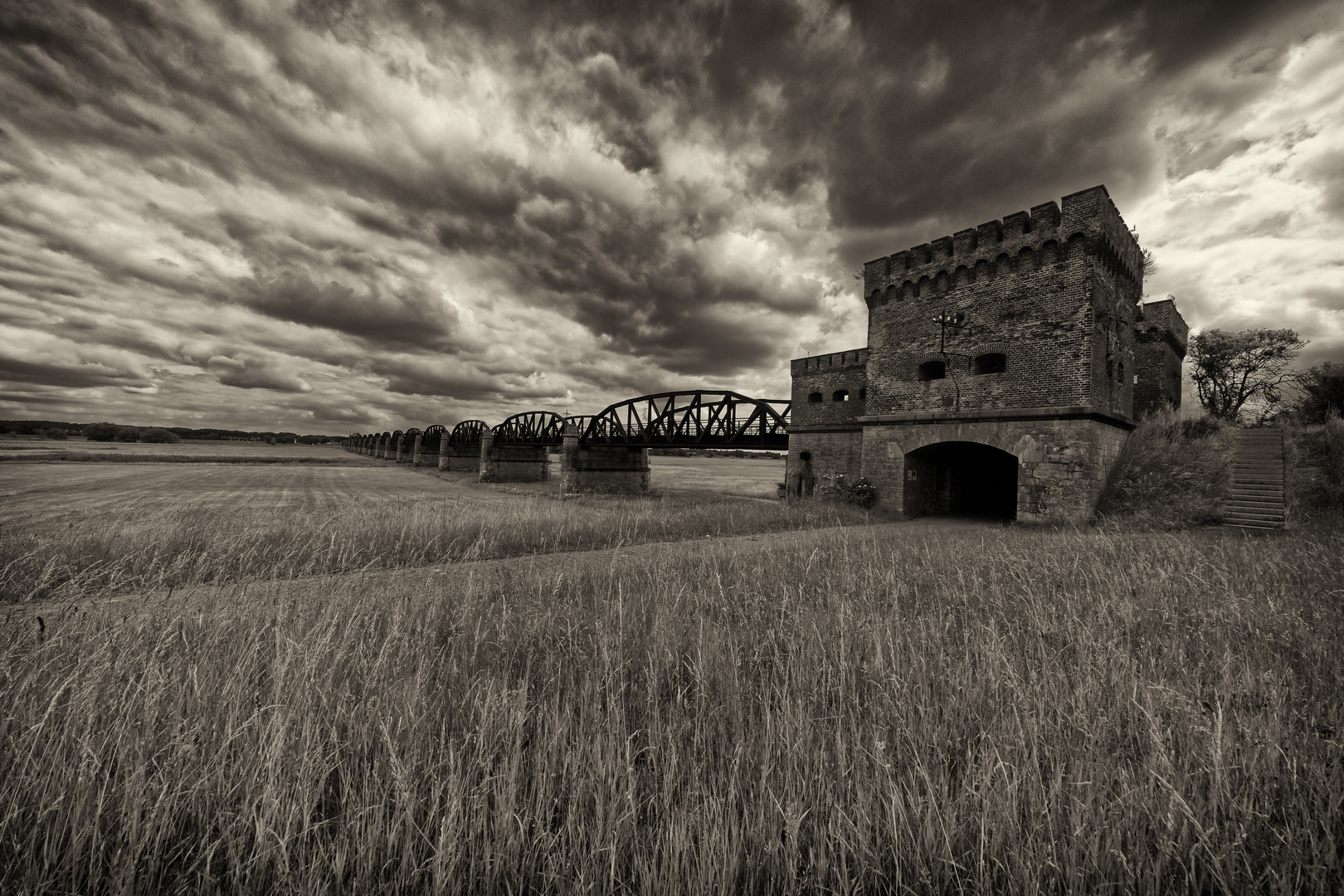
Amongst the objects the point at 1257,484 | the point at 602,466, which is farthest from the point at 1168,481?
the point at 602,466

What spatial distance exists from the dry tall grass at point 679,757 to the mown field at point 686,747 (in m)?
0.02

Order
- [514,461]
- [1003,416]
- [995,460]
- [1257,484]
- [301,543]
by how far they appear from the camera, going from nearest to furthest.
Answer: [301,543]
[1257,484]
[1003,416]
[995,460]
[514,461]

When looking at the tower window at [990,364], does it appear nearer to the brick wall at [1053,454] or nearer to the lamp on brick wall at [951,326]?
the lamp on brick wall at [951,326]

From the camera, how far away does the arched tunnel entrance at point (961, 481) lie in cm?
1736

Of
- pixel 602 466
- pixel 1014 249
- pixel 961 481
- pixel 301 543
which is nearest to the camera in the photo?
pixel 301 543

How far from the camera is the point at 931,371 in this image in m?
17.2

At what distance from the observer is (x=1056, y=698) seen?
2.74 meters

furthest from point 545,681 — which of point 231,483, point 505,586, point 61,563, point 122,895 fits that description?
point 231,483

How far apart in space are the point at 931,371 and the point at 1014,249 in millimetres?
4308

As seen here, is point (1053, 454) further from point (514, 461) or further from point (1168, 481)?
point (514, 461)

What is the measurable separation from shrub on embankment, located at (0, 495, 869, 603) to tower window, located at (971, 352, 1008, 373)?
6.36 m

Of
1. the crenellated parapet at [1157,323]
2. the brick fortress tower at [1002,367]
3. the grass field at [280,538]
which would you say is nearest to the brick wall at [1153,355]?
the crenellated parapet at [1157,323]

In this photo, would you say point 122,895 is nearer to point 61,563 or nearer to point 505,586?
point 505,586

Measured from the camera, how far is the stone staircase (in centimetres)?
1268
